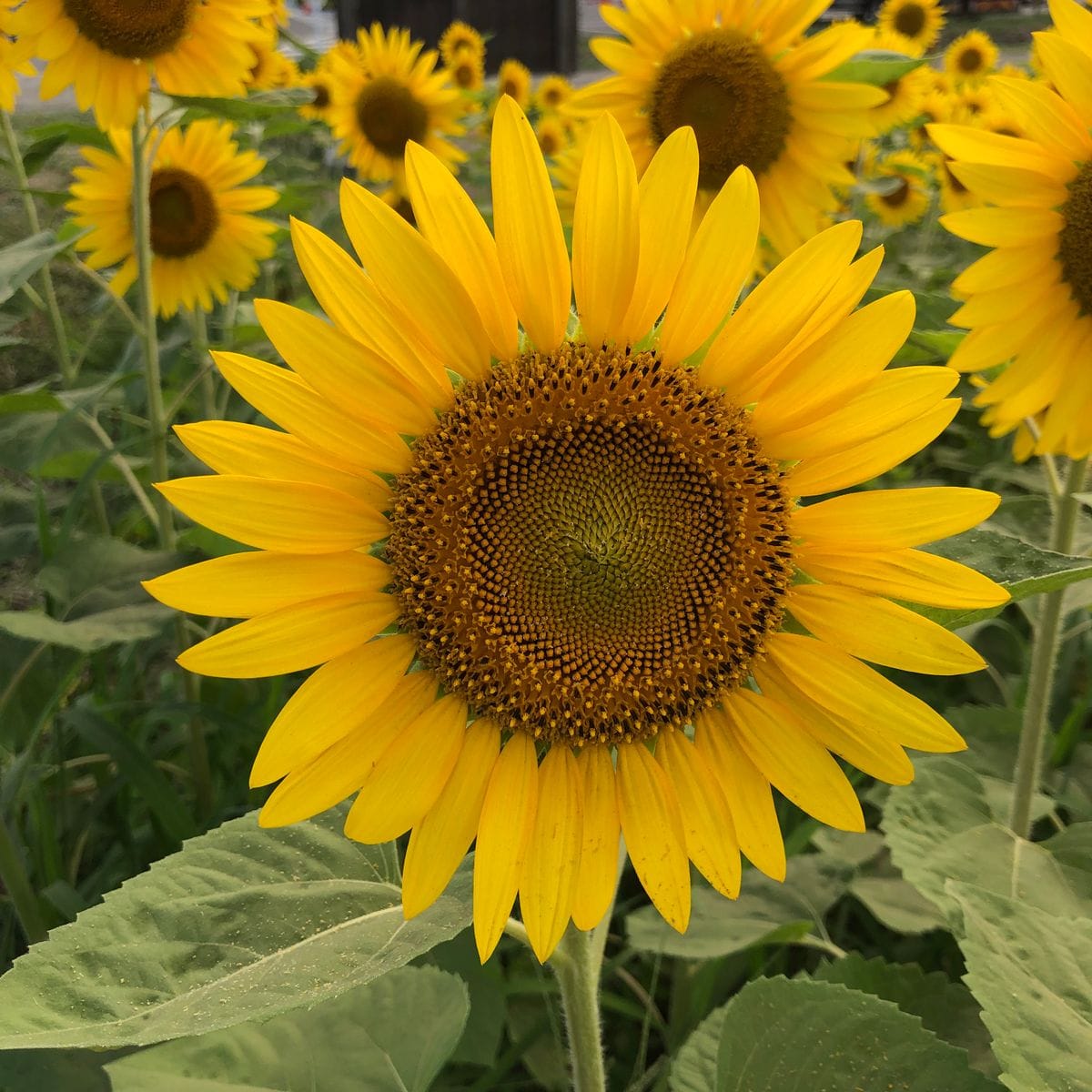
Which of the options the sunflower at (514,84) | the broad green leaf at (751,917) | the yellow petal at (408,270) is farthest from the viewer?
the sunflower at (514,84)

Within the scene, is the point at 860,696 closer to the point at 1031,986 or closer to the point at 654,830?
the point at 654,830

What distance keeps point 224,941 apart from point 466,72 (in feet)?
28.7

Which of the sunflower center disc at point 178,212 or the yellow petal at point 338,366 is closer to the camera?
the yellow petal at point 338,366

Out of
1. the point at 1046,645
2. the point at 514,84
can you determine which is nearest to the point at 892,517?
the point at 1046,645

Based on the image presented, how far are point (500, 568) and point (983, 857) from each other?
1259mm

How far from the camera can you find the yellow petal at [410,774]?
125cm

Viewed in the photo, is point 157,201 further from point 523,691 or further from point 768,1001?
point 768,1001

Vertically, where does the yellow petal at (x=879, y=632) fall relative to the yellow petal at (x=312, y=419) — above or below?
below

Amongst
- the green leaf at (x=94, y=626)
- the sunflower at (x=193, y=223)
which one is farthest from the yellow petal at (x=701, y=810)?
the sunflower at (x=193, y=223)

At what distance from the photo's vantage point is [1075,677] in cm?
342

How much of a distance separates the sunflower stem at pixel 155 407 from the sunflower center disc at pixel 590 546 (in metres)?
1.45

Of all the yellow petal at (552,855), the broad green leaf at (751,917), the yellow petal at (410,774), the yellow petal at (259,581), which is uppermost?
the yellow petal at (259,581)

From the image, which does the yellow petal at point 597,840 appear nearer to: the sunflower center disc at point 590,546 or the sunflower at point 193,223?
the sunflower center disc at point 590,546

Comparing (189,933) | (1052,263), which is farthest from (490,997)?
(1052,263)
